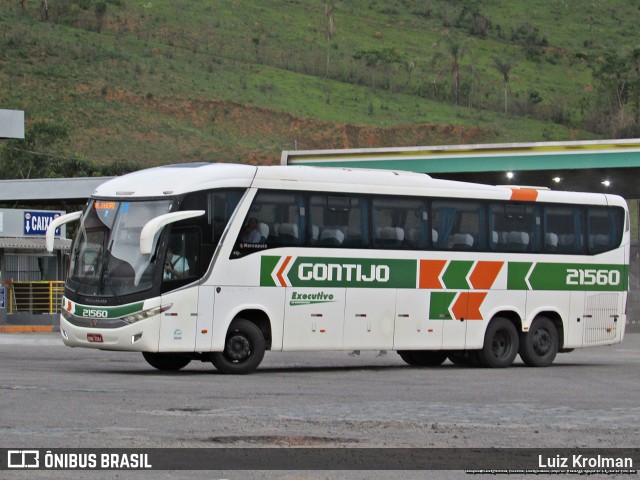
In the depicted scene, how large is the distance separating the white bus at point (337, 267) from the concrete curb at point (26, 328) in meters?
20.8

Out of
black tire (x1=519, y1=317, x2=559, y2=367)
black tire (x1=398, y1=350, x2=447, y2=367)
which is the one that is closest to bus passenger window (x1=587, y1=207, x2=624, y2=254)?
black tire (x1=519, y1=317, x2=559, y2=367)

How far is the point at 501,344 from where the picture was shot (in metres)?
25.6

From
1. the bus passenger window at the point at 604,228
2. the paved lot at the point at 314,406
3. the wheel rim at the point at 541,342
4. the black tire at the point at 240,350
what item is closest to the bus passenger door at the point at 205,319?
the black tire at the point at 240,350

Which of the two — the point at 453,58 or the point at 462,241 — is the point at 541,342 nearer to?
the point at 462,241

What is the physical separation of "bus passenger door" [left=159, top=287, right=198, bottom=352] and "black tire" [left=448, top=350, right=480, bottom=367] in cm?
653

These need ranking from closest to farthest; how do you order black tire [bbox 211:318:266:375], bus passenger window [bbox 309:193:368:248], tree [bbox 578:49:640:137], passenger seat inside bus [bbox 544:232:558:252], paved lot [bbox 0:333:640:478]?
paved lot [bbox 0:333:640:478] < black tire [bbox 211:318:266:375] < bus passenger window [bbox 309:193:368:248] < passenger seat inside bus [bbox 544:232:558:252] < tree [bbox 578:49:640:137]

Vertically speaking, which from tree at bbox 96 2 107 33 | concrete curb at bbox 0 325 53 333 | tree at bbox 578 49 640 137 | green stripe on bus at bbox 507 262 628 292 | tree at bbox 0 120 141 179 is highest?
tree at bbox 96 2 107 33

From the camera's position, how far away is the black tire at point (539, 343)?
2572 cm

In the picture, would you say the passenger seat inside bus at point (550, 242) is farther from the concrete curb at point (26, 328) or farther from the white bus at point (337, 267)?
the concrete curb at point (26, 328)

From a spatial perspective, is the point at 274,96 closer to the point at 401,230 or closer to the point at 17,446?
the point at 401,230

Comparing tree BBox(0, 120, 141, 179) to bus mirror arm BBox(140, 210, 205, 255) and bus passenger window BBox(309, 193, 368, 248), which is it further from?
bus mirror arm BBox(140, 210, 205, 255)

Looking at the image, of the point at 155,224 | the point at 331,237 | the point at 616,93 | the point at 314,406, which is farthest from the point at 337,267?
the point at 616,93

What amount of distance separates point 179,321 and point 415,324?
197 inches

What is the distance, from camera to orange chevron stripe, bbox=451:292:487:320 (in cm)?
2469
